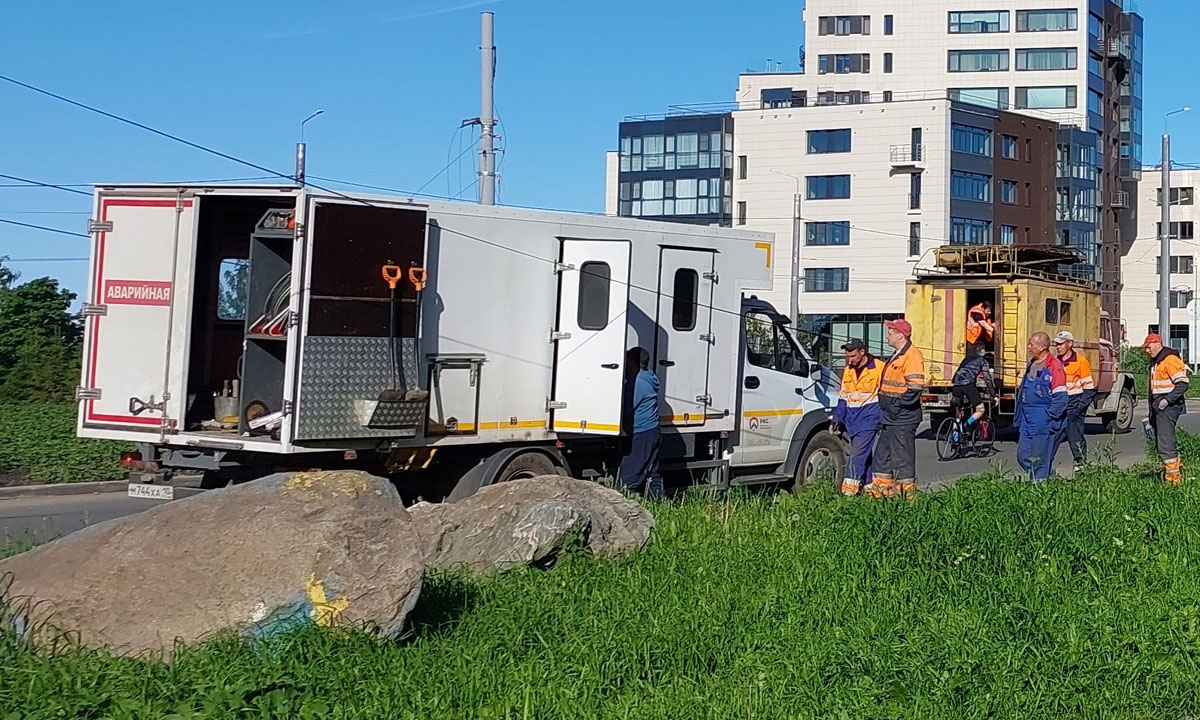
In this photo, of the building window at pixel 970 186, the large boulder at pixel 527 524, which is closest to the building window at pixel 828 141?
the building window at pixel 970 186

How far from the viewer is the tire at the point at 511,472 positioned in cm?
1120

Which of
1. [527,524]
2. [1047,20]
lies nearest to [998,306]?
[527,524]

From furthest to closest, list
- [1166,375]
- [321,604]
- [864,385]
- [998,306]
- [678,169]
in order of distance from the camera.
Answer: [678,169] → [998,306] → [1166,375] → [864,385] → [321,604]

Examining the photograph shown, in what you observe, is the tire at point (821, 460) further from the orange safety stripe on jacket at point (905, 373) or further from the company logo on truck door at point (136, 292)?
the company logo on truck door at point (136, 292)

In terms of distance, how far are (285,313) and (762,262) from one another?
209 inches

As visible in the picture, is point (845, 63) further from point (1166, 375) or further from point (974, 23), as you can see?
point (1166, 375)

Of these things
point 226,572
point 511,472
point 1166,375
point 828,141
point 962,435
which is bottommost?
point 226,572

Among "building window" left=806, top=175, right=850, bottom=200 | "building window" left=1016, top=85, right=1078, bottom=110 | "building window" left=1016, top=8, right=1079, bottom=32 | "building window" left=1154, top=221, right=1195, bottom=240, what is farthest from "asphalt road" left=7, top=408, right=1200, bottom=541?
"building window" left=1154, top=221, right=1195, bottom=240

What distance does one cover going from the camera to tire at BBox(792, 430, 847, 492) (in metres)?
14.8

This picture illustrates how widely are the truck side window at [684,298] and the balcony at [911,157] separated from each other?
2340 inches

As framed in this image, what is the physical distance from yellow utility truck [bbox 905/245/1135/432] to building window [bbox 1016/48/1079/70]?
55045mm

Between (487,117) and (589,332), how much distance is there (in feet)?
28.5

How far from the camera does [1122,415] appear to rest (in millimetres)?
29859

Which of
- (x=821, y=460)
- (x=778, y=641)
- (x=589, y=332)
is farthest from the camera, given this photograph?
(x=821, y=460)
